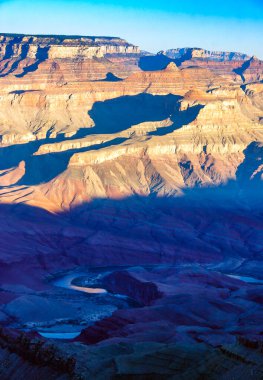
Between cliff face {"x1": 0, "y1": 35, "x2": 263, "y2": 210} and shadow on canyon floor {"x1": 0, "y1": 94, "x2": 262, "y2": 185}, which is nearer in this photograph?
cliff face {"x1": 0, "y1": 35, "x2": 263, "y2": 210}

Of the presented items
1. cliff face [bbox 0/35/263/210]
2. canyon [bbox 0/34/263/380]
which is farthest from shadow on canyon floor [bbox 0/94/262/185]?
canyon [bbox 0/34/263/380]

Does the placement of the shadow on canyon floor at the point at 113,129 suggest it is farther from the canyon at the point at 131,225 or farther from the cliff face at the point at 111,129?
the canyon at the point at 131,225

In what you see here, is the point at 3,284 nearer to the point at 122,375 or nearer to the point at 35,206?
the point at 35,206

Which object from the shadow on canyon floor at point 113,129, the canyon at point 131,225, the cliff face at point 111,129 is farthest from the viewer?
the shadow on canyon floor at point 113,129

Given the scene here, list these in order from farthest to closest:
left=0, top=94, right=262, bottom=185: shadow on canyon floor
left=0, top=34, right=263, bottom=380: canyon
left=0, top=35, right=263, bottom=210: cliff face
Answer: left=0, top=94, right=262, bottom=185: shadow on canyon floor < left=0, top=35, right=263, bottom=210: cliff face < left=0, top=34, right=263, bottom=380: canyon

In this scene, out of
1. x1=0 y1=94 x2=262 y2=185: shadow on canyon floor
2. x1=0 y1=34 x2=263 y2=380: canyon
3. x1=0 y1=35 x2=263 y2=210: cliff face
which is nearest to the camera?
x1=0 y1=34 x2=263 y2=380: canyon

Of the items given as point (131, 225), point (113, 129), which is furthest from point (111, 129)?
point (131, 225)

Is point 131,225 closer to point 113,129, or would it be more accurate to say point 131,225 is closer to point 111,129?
point 113,129

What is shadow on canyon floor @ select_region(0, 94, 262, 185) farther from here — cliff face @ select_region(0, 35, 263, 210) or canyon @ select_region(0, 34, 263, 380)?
canyon @ select_region(0, 34, 263, 380)

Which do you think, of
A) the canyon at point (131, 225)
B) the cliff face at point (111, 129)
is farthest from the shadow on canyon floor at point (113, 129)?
the canyon at point (131, 225)

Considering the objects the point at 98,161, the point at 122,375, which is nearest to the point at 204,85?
the point at 98,161
